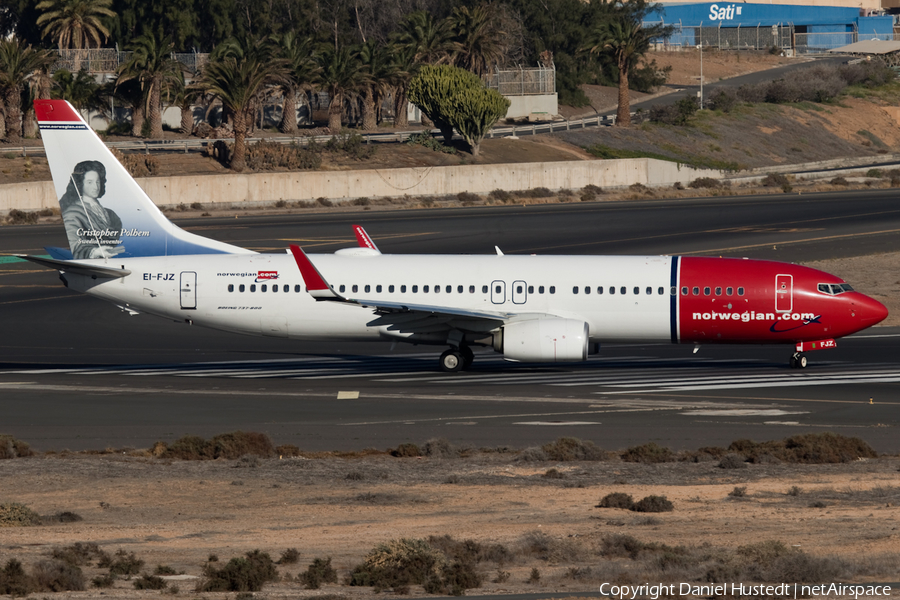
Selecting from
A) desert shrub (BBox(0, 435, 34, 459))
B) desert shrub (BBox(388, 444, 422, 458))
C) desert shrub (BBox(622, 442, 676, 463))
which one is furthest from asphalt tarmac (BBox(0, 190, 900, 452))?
desert shrub (BBox(622, 442, 676, 463))

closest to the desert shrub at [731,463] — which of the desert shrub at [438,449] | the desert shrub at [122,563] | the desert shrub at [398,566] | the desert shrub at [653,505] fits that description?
the desert shrub at [653,505]

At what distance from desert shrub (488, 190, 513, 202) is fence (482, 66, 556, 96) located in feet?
130

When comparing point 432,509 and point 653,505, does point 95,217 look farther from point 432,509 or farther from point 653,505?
point 653,505

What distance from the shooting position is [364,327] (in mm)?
38125

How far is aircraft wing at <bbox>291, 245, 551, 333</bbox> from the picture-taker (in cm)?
3612

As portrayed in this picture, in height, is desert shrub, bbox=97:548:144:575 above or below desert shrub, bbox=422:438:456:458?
below

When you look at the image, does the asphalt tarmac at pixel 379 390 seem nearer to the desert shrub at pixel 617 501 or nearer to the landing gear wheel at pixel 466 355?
the landing gear wheel at pixel 466 355

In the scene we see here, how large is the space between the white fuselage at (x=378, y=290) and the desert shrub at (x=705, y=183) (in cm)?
7468

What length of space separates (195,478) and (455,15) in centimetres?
11730

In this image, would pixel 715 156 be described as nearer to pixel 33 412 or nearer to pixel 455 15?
pixel 455 15

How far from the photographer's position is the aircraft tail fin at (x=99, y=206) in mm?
38375

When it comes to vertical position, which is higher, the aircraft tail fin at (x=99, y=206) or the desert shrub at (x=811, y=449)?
the aircraft tail fin at (x=99, y=206)

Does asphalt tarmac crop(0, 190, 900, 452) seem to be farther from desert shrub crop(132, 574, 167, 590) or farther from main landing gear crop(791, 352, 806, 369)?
desert shrub crop(132, 574, 167, 590)

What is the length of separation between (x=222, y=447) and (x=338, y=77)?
299ft
